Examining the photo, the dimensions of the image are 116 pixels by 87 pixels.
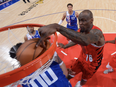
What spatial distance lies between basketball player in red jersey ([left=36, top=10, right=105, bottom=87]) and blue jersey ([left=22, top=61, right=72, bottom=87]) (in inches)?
12.6

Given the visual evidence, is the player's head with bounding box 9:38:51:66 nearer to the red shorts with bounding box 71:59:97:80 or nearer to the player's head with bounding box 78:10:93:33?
the player's head with bounding box 78:10:93:33

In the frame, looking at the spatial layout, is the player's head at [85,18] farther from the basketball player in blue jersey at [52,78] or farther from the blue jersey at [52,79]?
the blue jersey at [52,79]

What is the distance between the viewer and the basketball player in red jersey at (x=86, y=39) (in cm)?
99

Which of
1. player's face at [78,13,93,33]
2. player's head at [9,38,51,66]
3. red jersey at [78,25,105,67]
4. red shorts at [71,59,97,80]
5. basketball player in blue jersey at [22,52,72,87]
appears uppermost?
player's face at [78,13,93,33]

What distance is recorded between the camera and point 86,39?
997mm

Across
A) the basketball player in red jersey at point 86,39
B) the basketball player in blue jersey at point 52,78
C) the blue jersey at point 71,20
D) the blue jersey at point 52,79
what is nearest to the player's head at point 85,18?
the basketball player in red jersey at point 86,39

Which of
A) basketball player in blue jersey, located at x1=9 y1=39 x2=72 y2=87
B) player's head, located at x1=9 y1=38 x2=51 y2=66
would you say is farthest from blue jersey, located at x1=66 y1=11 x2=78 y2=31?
player's head, located at x1=9 y1=38 x2=51 y2=66

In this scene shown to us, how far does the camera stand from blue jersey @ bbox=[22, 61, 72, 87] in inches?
76.3

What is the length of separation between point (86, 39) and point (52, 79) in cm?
138

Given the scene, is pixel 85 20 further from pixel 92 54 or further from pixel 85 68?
pixel 85 68

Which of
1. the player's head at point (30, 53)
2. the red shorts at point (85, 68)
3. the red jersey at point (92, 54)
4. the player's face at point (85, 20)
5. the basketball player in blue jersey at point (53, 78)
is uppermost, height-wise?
the player's face at point (85, 20)

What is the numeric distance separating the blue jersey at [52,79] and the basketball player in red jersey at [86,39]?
0.32 metres

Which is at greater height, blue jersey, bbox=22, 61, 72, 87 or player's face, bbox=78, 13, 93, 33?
player's face, bbox=78, 13, 93, 33

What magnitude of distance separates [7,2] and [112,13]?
9035 millimetres
